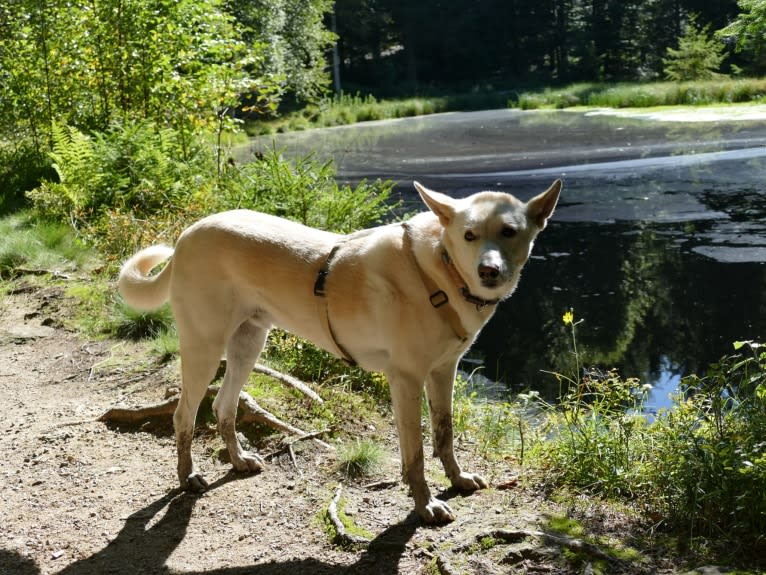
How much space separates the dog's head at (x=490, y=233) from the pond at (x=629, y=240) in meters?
3.66

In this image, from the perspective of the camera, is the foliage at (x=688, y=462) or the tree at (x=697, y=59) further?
the tree at (x=697, y=59)

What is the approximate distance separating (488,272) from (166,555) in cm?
203

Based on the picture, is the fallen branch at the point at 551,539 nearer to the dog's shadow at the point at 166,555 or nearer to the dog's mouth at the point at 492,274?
the dog's shadow at the point at 166,555

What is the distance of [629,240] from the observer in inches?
459

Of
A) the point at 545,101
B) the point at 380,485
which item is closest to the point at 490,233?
the point at 380,485

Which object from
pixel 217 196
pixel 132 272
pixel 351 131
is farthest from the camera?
pixel 351 131

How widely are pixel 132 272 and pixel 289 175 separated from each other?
4.64 metres

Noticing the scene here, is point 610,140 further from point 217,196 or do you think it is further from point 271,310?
point 271,310

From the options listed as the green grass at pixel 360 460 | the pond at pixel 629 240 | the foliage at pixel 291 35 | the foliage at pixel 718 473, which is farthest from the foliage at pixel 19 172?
the foliage at pixel 291 35

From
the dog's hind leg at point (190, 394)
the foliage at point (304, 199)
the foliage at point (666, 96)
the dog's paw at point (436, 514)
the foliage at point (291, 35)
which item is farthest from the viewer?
the foliage at point (291, 35)

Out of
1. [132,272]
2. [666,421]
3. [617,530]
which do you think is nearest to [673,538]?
[617,530]

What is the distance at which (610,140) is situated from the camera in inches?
861

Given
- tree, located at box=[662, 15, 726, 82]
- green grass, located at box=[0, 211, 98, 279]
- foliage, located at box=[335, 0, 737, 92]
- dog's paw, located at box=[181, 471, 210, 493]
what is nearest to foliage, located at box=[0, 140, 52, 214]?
green grass, located at box=[0, 211, 98, 279]

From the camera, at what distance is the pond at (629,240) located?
8.06m
